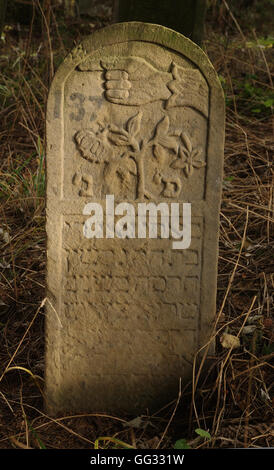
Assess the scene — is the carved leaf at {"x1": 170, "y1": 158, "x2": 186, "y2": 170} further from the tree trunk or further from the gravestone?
the tree trunk

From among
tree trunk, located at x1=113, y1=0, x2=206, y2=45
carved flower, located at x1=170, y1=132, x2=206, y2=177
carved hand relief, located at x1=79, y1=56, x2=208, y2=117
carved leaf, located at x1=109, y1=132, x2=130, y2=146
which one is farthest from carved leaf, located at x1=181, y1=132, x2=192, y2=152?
tree trunk, located at x1=113, y1=0, x2=206, y2=45

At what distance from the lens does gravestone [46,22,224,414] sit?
7.61 ft

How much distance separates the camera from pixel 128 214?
244cm

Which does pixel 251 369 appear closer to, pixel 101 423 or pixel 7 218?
pixel 101 423

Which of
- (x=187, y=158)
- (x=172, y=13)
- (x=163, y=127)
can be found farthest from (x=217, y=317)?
(x=172, y=13)

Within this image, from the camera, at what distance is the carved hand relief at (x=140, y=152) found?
236 cm

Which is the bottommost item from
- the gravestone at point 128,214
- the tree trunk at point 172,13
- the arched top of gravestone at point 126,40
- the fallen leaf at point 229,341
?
the fallen leaf at point 229,341

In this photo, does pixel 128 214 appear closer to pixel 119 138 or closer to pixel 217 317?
pixel 119 138

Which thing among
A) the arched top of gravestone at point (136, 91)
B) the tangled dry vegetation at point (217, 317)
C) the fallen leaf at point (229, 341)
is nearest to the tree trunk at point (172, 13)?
the tangled dry vegetation at point (217, 317)

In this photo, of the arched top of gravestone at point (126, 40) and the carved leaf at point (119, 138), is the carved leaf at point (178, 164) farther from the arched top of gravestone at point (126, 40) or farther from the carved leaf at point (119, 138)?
the arched top of gravestone at point (126, 40)

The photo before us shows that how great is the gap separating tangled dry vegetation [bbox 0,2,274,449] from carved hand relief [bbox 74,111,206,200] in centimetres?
48

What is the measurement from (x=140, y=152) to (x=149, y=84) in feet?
0.85

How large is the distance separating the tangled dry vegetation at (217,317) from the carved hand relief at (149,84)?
701 millimetres

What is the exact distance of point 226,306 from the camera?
10.00ft
